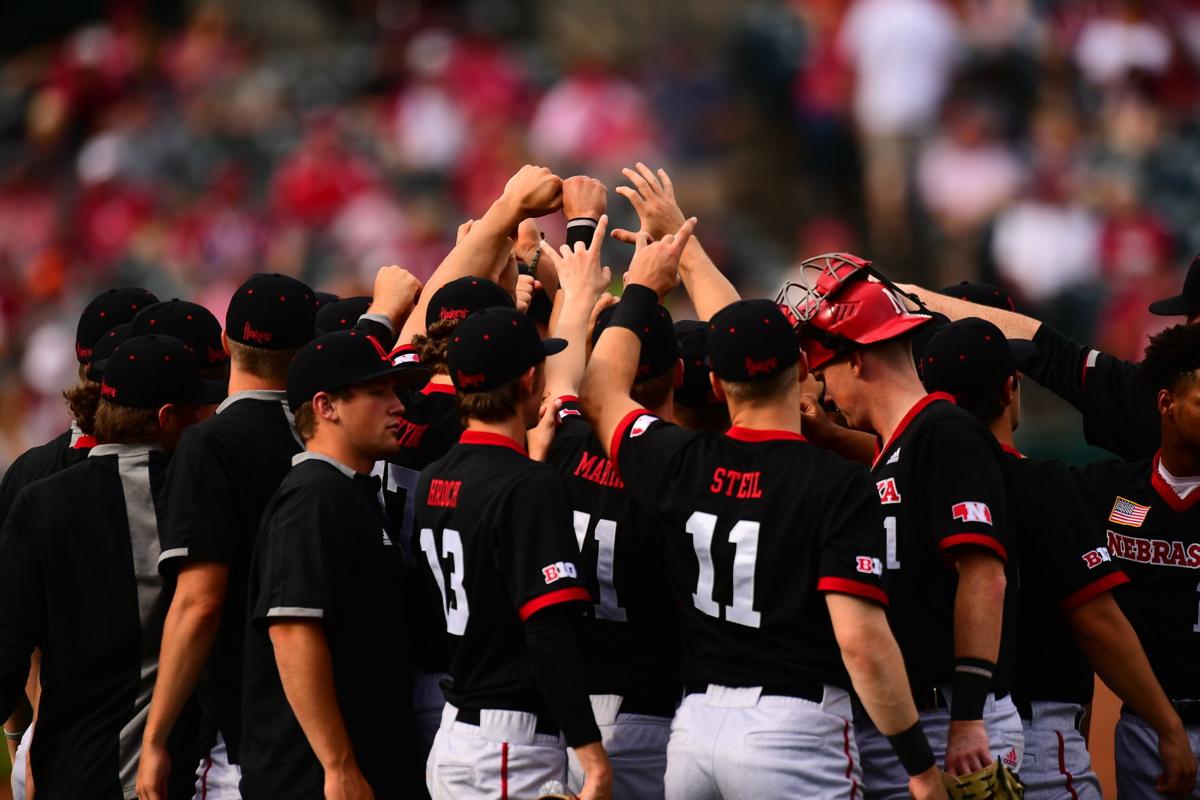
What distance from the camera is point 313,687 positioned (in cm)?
399

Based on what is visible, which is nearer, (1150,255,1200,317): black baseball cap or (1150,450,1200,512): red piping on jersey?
(1150,450,1200,512): red piping on jersey

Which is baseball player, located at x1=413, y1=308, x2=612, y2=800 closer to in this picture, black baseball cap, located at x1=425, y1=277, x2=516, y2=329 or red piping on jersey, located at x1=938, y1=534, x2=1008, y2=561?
black baseball cap, located at x1=425, y1=277, x2=516, y2=329

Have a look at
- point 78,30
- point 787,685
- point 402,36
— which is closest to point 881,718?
point 787,685

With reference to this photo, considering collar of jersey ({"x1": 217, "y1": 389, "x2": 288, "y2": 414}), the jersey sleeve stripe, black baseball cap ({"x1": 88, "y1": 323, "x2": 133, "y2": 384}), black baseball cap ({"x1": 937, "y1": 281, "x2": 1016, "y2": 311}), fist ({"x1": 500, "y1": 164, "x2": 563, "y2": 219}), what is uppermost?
fist ({"x1": 500, "y1": 164, "x2": 563, "y2": 219})

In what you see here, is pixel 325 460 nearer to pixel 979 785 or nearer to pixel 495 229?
pixel 495 229

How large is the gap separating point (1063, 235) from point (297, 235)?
676cm

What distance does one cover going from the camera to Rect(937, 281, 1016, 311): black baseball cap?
Result: 5719 millimetres

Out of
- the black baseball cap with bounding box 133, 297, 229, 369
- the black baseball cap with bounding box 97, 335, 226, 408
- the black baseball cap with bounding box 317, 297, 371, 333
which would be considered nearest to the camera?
the black baseball cap with bounding box 97, 335, 226, 408

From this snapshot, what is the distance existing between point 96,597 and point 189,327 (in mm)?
1056

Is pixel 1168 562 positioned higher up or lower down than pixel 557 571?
higher up

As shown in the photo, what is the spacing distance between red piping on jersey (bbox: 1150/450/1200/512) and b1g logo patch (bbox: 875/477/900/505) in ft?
4.02

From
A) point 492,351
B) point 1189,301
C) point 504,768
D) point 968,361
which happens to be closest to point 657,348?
point 492,351

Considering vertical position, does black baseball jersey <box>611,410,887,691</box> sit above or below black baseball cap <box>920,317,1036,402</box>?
below

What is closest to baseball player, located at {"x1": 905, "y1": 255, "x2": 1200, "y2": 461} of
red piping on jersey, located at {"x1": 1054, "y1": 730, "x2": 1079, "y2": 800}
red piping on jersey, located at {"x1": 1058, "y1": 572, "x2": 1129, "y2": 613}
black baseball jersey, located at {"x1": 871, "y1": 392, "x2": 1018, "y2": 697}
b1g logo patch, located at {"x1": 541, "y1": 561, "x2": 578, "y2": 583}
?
→ red piping on jersey, located at {"x1": 1058, "y1": 572, "x2": 1129, "y2": 613}
